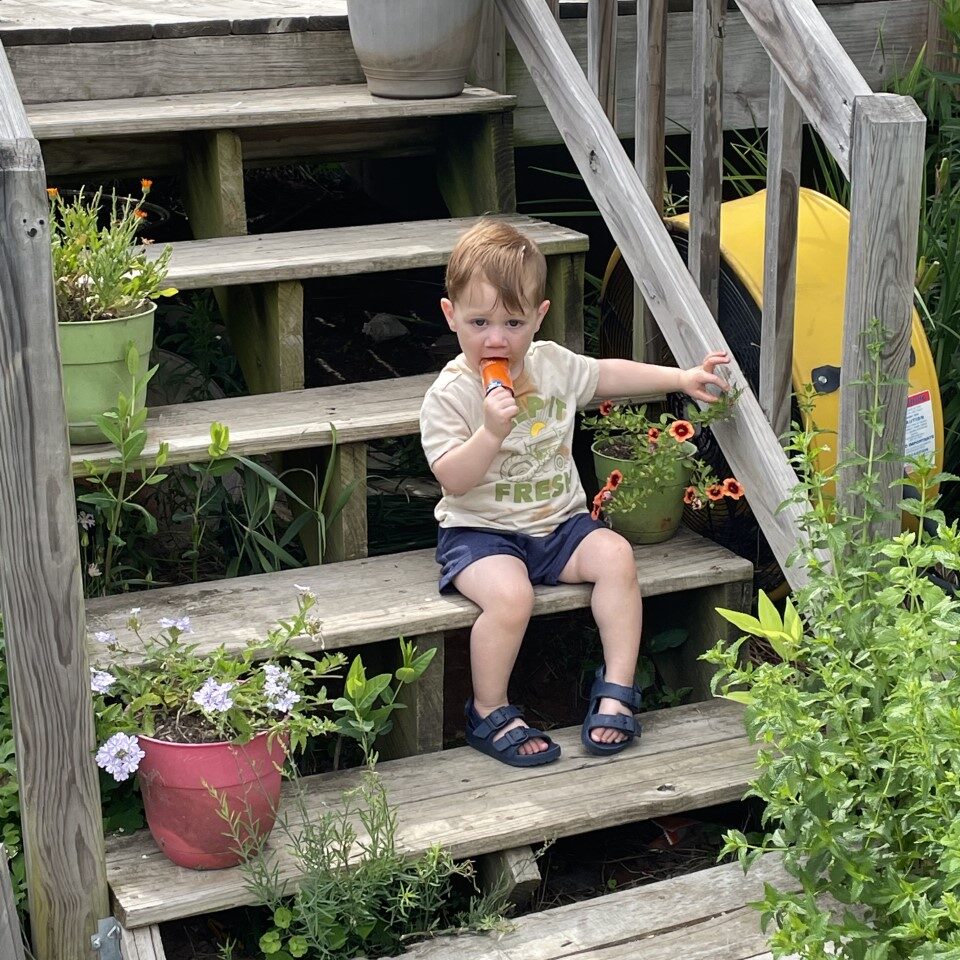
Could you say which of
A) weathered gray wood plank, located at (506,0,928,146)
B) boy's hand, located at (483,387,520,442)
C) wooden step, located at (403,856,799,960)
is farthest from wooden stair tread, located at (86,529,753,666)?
weathered gray wood plank, located at (506,0,928,146)

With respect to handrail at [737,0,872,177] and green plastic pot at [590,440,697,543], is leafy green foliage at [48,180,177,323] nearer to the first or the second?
green plastic pot at [590,440,697,543]

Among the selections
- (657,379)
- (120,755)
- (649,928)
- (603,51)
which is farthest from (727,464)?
(120,755)

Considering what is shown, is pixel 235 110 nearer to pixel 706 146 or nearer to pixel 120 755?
pixel 706 146

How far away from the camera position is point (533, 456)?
2.54m

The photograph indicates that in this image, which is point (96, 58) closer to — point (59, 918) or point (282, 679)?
point (282, 679)

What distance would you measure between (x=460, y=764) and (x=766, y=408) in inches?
32.4

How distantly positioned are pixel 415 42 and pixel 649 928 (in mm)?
1989

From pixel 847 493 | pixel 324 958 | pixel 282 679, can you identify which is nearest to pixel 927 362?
pixel 847 493

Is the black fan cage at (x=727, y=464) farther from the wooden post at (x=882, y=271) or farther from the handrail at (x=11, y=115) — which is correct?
the handrail at (x=11, y=115)

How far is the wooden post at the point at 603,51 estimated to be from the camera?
9.57 feet

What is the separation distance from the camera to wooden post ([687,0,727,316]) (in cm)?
256

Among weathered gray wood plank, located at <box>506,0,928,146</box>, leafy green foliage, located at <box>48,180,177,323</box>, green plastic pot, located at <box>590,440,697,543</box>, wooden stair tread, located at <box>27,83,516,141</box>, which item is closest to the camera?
leafy green foliage, located at <box>48,180,177,323</box>

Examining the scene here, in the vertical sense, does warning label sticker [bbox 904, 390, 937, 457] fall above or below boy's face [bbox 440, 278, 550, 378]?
below

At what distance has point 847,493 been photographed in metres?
2.15
